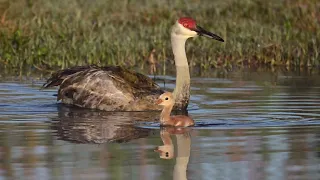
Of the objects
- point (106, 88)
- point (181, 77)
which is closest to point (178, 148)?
point (181, 77)

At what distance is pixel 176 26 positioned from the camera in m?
12.8

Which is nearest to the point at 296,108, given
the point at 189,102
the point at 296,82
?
the point at 189,102

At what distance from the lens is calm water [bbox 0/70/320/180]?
7.91 m

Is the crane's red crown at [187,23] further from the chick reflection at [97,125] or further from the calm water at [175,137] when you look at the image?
the chick reflection at [97,125]

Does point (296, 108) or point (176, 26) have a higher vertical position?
point (176, 26)

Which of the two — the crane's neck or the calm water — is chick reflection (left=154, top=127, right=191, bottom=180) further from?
the crane's neck

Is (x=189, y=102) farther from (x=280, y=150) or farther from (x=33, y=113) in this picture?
(x=280, y=150)

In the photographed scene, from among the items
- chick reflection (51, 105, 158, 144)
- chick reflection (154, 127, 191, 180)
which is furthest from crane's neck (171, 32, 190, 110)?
chick reflection (154, 127, 191, 180)

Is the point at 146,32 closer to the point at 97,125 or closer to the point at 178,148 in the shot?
the point at 97,125

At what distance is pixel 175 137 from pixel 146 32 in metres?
8.62

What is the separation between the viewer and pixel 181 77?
41.7 feet

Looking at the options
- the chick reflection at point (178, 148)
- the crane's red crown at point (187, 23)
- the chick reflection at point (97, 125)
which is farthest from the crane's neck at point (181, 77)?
the chick reflection at point (178, 148)

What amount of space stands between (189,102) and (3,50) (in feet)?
14.6

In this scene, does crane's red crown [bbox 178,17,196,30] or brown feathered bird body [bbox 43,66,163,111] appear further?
crane's red crown [bbox 178,17,196,30]
